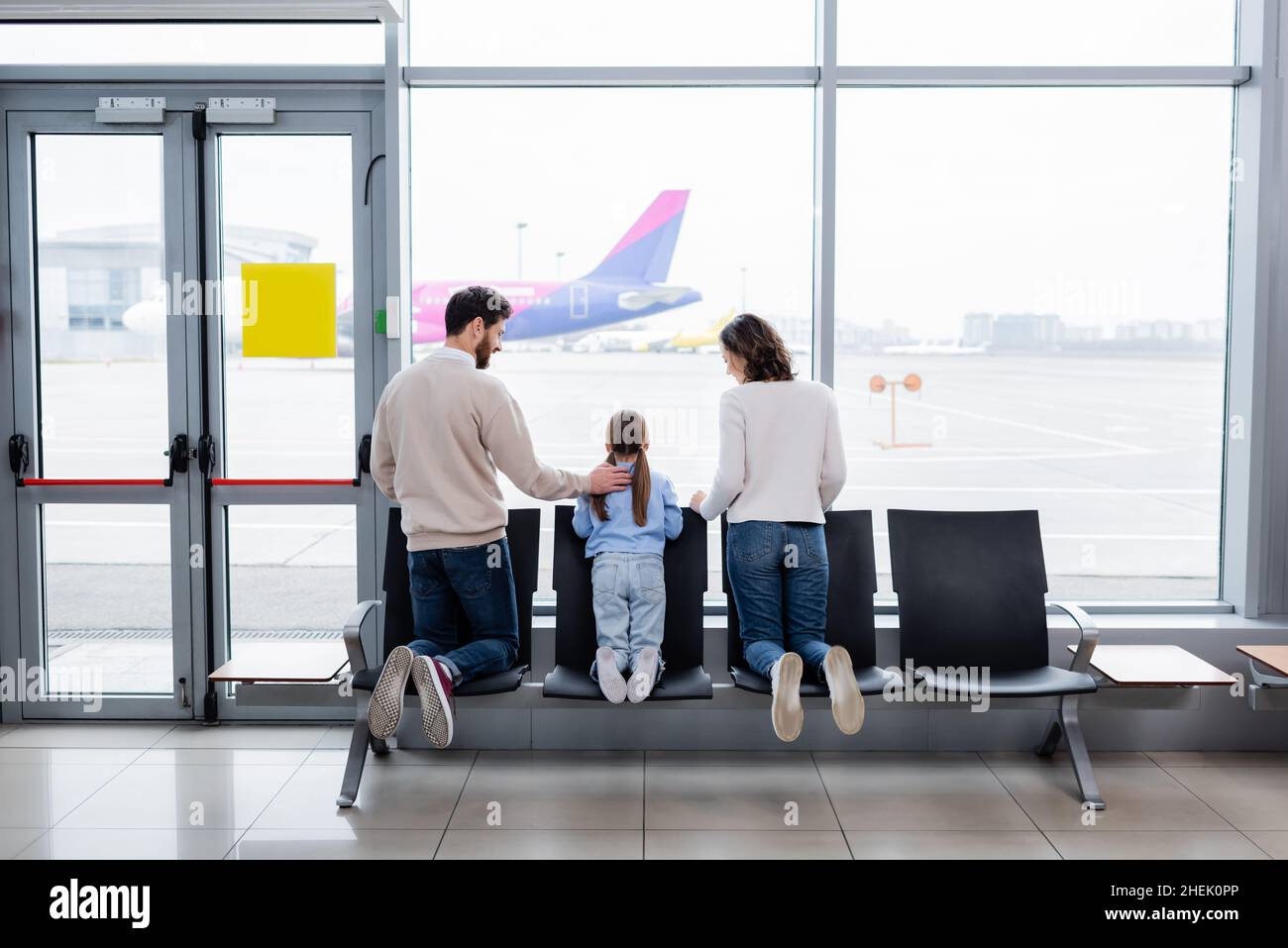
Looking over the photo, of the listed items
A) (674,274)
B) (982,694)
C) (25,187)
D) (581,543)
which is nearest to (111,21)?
(25,187)

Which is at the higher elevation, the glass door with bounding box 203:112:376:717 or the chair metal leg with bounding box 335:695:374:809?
the glass door with bounding box 203:112:376:717

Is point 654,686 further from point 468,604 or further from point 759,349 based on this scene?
point 759,349

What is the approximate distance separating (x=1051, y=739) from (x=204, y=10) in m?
4.08

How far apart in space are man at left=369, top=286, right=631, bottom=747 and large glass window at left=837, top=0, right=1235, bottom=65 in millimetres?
1940

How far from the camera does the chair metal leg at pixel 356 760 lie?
3305 millimetres

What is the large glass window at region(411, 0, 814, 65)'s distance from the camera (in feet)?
13.1

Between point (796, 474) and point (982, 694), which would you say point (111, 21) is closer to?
point (796, 474)

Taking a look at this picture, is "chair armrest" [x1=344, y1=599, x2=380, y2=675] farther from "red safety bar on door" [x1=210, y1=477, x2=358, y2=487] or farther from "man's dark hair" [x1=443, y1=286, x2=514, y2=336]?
"man's dark hair" [x1=443, y1=286, x2=514, y2=336]

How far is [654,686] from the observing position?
3289 millimetres

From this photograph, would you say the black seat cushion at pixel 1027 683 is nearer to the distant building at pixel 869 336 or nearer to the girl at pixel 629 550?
the girl at pixel 629 550

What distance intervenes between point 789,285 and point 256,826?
2.75 meters

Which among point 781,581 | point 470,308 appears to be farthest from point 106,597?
point 781,581

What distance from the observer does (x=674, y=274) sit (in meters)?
4.15

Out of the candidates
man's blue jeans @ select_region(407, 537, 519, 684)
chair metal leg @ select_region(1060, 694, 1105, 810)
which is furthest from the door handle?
chair metal leg @ select_region(1060, 694, 1105, 810)
